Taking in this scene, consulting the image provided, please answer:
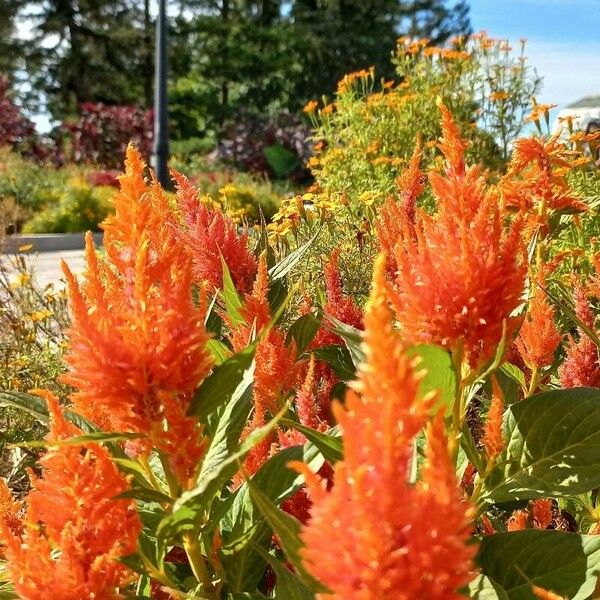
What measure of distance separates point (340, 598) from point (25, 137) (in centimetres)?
2641

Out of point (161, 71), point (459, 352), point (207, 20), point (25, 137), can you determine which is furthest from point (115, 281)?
point (207, 20)

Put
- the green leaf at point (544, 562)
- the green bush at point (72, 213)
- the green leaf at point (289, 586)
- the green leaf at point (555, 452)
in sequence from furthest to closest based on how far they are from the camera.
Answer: the green bush at point (72, 213), the green leaf at point (555, 452), the green leaf at point (544, 562), the green leaf at point (289, 586)

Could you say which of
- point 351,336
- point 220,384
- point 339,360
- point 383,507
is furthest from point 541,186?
point 383,507

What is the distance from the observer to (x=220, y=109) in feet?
127

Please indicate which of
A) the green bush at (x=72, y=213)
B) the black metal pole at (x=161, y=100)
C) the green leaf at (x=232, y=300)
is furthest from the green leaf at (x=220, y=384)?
the green bush at (x=72, y=213)

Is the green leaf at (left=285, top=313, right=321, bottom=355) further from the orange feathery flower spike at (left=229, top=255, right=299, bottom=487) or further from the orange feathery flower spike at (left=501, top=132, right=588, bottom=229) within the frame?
the orange feathery flower spike at (left=501, top=132, right=588, bottom=229)

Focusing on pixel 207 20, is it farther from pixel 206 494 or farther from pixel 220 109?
pixel 206 494

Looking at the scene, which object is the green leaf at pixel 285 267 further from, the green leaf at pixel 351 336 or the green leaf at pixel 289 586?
the green leaf at pixel 289 586

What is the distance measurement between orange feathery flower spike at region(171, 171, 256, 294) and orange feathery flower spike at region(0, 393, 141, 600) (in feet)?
2.35

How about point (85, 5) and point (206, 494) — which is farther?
point (85, 5)

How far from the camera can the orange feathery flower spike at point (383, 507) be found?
21.8 inches

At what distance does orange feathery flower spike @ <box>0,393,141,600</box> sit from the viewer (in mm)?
921

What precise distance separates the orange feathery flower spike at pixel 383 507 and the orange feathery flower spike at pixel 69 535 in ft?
1.36

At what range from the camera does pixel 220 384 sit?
1.03 metres
